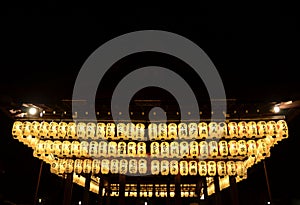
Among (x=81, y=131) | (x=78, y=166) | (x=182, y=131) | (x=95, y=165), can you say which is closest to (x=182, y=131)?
(x=182, y=131)

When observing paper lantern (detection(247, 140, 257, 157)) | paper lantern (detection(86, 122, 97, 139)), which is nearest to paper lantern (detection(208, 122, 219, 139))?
paper lantern (detection(247, 140, 257, 157))

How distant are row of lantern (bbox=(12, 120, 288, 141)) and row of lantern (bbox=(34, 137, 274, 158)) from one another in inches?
18.5

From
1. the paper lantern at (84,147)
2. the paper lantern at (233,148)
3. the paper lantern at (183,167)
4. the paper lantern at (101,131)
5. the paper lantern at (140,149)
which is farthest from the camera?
the paper lantern at (183,167)

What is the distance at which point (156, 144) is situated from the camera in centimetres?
1005

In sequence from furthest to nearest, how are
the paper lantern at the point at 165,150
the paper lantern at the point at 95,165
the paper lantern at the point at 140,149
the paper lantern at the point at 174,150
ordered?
the paper lantern at the point at 95,165 → the paper lantern at the point at 140,149 → the paper lantern at the point at 165,150 → the paper lantern at the point at 174,150

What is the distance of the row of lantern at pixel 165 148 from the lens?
9773mm

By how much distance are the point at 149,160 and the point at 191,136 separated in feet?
8.57

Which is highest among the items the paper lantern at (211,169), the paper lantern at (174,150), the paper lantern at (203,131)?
the paper lantern at (203,131)

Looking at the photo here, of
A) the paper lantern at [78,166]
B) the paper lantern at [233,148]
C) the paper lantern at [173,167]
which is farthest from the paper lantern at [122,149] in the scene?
the paper lantern at [233,148]

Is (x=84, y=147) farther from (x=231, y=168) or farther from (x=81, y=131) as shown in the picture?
(x=231, y=168)

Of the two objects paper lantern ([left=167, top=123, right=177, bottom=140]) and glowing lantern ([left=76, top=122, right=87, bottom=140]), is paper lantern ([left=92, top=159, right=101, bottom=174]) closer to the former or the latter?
glowing lantern ([left=76, top=122, right=87, bottom=140])

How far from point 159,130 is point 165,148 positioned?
97cm

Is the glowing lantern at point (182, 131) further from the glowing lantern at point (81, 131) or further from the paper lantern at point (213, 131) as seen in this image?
the glowing lantern at point (81, 131)

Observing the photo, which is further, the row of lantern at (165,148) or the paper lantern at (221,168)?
the paper lantern at (221,168)
